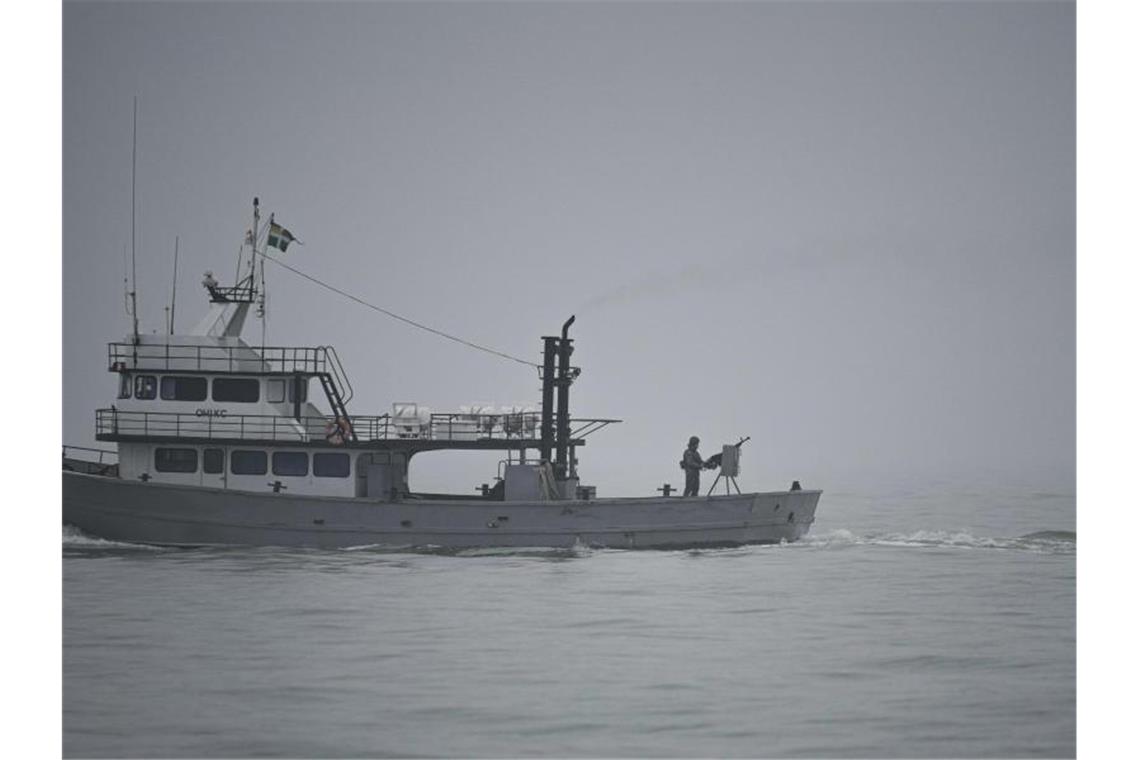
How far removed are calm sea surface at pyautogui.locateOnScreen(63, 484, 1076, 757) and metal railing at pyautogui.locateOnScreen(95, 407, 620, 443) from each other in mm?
1990

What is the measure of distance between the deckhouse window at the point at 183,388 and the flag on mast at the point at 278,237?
2.53m

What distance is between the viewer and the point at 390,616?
70.5ft

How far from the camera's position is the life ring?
28325 millimetres

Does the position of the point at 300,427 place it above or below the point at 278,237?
below

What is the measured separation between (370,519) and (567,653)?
9.21 metres

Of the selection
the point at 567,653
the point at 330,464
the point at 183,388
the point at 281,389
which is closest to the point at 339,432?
the point at 330,464

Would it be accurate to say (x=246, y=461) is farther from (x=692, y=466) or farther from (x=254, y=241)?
(x=692, y=466)

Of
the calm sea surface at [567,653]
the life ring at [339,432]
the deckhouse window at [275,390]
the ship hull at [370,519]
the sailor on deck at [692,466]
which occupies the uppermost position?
the deckhouse window at [275,390]

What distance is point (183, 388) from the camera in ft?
93.1

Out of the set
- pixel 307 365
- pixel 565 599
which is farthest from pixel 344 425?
pixel 565 599

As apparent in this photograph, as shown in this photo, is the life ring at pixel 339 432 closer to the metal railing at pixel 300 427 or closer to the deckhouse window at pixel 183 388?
the metal railing at pixel 300 427

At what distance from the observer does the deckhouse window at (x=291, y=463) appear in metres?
28.5

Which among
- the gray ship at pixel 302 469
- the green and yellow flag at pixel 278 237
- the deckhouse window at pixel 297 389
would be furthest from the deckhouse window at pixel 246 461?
the green and yellow flag at pixel 278 237

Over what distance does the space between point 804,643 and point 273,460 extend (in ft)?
38.1
